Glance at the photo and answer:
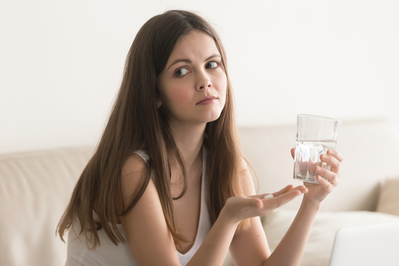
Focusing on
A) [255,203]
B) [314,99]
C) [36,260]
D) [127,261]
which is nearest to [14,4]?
[36,260]

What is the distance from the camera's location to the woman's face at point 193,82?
1109mm

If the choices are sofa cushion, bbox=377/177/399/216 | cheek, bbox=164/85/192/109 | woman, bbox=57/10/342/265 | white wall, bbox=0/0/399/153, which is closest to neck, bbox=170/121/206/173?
woman, bbox=57/10/342/265

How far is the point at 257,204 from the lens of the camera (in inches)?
31.4

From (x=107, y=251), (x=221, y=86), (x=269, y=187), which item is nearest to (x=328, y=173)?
(x=221, y=86)

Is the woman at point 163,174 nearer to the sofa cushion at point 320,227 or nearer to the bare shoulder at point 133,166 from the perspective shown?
the bare shoulder at point 133,166

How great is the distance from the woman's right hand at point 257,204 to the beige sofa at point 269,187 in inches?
23.0

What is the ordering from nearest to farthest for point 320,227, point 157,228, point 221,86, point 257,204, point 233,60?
point 257,204
point 157,228
point 221,86
point 320,227
point 233,60

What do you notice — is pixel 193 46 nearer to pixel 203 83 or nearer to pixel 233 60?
pixel 203 83

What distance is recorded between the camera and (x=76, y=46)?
1720mm

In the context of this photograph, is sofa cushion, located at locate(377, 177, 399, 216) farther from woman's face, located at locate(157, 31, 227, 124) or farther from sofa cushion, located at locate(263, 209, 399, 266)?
woman's face, located at locate(157, 31, 227, 124)

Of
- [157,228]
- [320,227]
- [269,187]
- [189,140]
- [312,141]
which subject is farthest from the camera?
[269,187]

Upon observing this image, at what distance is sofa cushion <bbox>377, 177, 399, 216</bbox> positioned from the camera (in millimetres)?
1716

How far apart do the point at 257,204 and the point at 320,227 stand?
0.78m

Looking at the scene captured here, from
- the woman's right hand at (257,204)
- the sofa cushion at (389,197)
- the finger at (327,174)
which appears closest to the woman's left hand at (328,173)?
the finger at (327,174)
